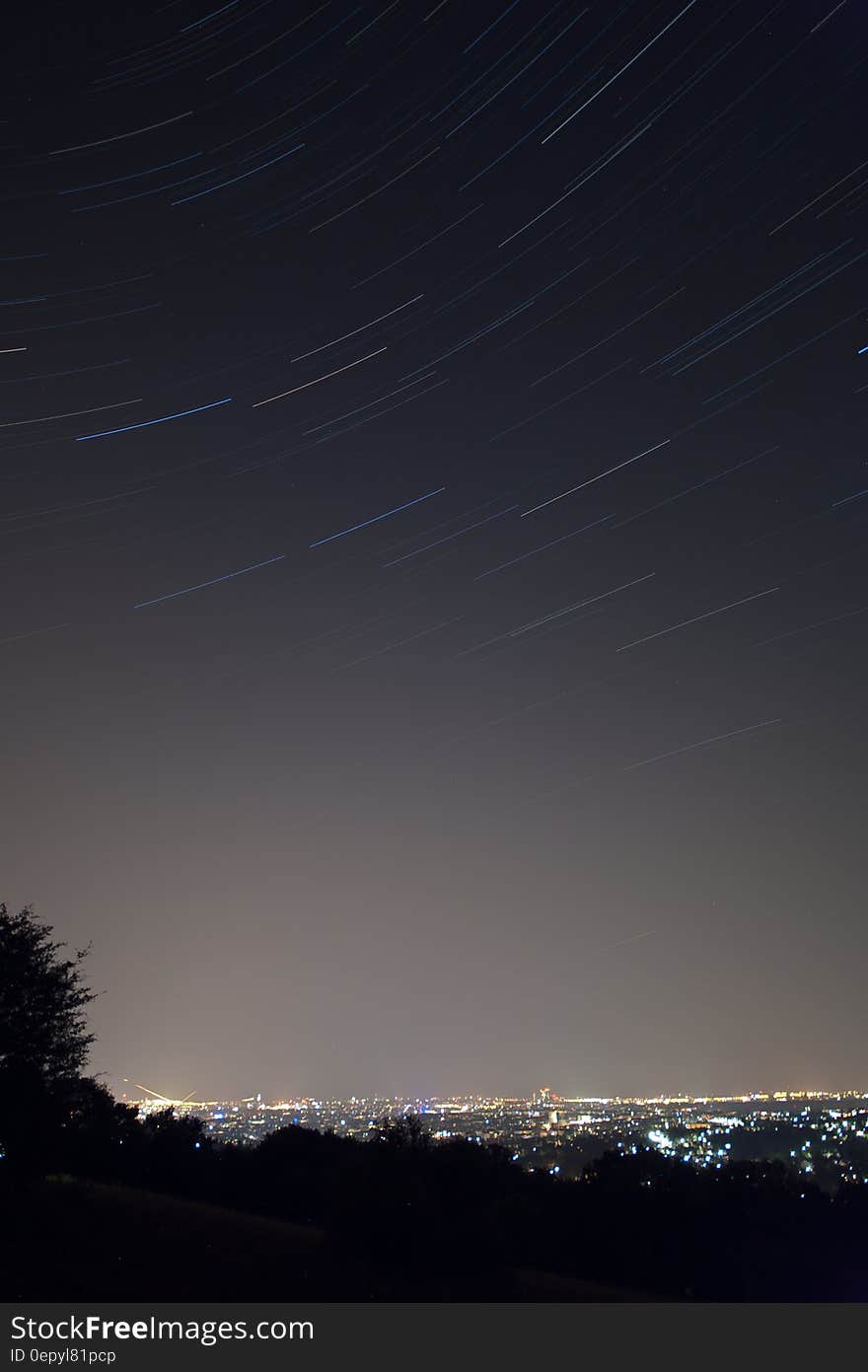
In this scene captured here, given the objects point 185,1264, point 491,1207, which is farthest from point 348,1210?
point 185,1264

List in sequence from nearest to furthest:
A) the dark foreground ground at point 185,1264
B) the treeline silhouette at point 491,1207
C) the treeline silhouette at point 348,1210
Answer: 1. the dark foreground ground at point 185,1264
2. the treeline silhouette at point 348,1210
3. the treeline silhouette at point 491,1207

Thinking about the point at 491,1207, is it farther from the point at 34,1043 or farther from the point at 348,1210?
the point at 34,1043

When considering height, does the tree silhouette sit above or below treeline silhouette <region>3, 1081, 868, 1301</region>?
above

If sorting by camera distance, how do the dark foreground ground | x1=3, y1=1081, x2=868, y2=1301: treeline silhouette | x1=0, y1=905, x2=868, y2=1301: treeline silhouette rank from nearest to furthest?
the dark foreground ground, x1=0, y1=905, x2=868, y2=1301: treeline silhouette, x1=3, y1=1081, x2=868, y2=1301: treeline silhouette

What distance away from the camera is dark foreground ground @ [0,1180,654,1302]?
1430 centimetres

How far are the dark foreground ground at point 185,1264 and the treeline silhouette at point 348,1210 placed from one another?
6 centimetres

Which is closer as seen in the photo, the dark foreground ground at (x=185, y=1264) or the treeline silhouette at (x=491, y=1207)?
the dark foreground ground at (x=185, y=1264)

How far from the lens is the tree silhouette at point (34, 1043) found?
634 inches

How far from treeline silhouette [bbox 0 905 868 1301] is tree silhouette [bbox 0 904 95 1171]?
1.3 inches

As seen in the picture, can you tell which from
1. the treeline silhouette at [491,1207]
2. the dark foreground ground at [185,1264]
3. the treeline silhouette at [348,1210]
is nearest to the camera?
the dark foreground ground at [185,1264]

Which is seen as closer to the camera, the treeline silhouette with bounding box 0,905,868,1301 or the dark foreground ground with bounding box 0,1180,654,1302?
the dark foreground ground with bounding box 0,1180,654,1302

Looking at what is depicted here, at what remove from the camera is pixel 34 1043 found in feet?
57.5

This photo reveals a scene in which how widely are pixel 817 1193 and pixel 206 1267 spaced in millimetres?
30533
